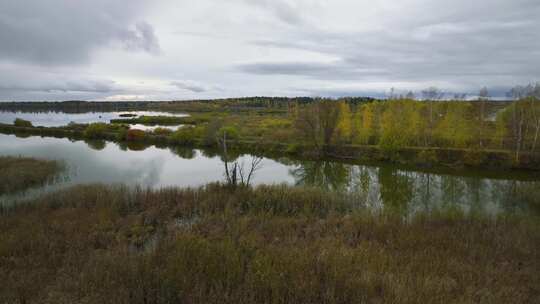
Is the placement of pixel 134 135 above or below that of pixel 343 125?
below

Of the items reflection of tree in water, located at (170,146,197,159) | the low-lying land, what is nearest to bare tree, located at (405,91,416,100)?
the low-lying land

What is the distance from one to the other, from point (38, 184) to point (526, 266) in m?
21.6

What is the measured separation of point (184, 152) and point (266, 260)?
30.7 metres

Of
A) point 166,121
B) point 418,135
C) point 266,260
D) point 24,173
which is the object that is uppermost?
point 166,121

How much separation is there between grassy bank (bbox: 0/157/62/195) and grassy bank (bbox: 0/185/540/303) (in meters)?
6.43

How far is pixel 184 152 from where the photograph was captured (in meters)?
33.2

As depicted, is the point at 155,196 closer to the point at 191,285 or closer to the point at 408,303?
the point at 191,285

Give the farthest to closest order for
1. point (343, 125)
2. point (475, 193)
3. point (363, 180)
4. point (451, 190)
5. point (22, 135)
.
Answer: point (22, 135) < point (343, 125) < point (363, 180) < point (451, 190) < point (475, 193)

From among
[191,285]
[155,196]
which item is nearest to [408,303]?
[191,285]

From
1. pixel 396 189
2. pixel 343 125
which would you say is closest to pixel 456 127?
pixel 343 125

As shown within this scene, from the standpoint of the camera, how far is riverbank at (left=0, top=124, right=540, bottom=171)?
2458 centimetres

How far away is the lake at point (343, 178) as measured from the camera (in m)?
14.8

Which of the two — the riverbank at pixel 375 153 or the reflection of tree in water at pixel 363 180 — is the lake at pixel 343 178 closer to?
the reflection of tree in water at pixel 363 180

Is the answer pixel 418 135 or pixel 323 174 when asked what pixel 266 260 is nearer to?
pixel 323 174
